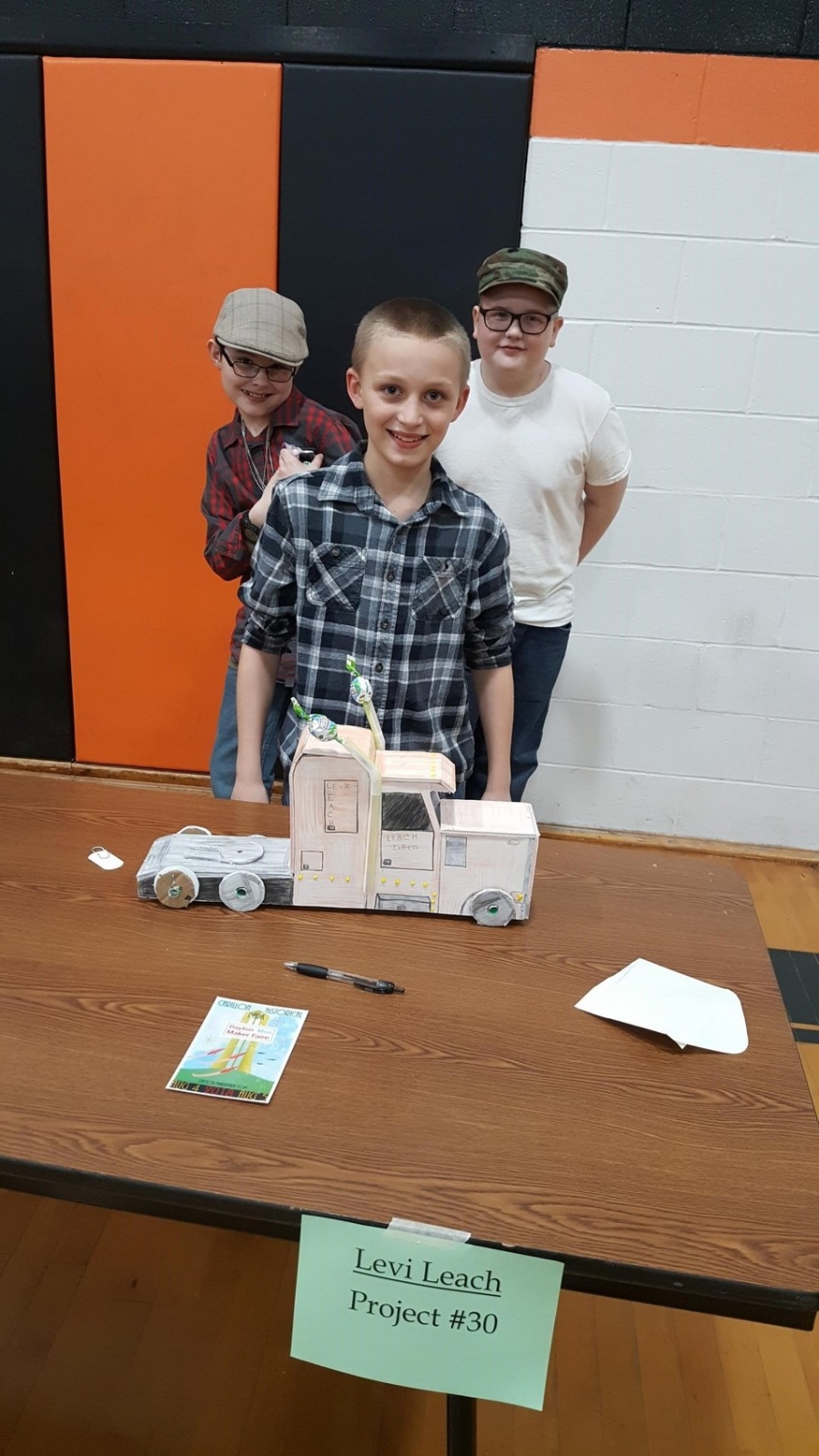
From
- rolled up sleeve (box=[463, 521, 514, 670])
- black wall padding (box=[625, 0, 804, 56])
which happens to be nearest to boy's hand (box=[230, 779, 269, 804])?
rolled up sleeve (box=[463, 521, 514, 670])

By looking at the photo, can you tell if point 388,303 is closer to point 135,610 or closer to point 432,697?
point 432,697

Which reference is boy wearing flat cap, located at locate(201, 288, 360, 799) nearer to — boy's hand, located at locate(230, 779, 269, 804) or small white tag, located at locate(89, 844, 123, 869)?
boy's hand, located at locate(230, 779, 269, 804)

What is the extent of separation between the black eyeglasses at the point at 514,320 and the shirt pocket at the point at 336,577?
2.63ft

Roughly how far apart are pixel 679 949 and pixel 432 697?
0.56 m

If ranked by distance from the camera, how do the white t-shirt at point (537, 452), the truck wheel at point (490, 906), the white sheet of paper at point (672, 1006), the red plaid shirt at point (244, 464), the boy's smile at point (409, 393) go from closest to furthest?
the white sheet of paper at point (672, 1006)
the truck wheel at point (490, 906)
the boy's smile at point (409, 393)
the red plaid shirt at point (244, 464)
the white t-shirt at point (537, 452)

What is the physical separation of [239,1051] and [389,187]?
7.49 ft

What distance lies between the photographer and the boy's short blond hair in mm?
1346

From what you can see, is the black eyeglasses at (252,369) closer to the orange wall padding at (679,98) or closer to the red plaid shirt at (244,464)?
the red plaid shirt at (244,464)

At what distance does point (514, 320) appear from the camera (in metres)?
1.99

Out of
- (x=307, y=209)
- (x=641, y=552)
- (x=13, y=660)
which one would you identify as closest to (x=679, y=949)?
(x=641, y=552)

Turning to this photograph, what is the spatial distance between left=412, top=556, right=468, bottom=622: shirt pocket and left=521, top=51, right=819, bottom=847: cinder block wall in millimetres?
1336

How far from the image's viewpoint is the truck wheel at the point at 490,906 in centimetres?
118

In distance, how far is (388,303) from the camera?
1.39 meters

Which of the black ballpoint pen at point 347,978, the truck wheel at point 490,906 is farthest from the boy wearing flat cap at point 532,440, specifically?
the black ballpoint pen at point 347,978
